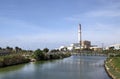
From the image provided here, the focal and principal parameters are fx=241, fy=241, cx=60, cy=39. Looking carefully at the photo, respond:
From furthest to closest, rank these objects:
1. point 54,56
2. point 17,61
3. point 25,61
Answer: point 54,56 < point 25,61 < point 17,61

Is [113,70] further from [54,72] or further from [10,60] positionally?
[10,60]

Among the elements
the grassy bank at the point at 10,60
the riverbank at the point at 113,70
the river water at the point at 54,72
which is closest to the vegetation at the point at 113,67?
the riverbank at the point at 113,70

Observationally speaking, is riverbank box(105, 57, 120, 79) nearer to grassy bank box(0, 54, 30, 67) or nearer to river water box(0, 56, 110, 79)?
→ river water box(0, 56, 110, 79)

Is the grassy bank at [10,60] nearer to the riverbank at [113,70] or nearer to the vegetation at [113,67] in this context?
the vegetation at [113,67]

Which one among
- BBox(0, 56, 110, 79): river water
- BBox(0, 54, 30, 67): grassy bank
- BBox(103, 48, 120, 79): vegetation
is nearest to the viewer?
BBox(103, 48, 120, 79): vegetation

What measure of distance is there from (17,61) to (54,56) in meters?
20.3

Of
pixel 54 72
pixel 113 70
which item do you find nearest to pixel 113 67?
pixel 113 70

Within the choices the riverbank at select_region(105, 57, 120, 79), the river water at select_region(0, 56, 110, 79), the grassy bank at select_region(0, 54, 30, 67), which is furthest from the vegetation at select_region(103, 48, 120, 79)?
the grassy bank at select_region(0, 54, 30, 67)

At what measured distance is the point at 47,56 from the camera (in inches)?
2041

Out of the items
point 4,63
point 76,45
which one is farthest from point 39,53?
point 76,45

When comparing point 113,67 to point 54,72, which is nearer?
point 113,67

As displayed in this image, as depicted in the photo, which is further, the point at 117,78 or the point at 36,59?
the point at 36,59

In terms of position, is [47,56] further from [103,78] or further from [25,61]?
[103,78]

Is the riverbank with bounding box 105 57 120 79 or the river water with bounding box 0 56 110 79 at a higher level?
the riverbank with bounding box 105 57 120 79
